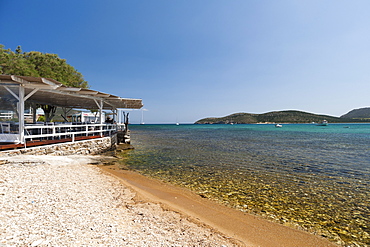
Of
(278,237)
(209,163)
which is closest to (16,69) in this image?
(209,163)

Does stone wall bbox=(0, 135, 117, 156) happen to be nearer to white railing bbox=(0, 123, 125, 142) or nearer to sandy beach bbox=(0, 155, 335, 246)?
white railing bbox=(0, 123, 125, 142)

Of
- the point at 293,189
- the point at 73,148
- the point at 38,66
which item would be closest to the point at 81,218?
the point at 293,189

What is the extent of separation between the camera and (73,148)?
1091 cm

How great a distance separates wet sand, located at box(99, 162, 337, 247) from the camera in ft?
12.2

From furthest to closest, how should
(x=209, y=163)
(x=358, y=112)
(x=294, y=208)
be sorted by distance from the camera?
(x=358, y=112)
(x=209, y=163)
(x=294, y=208)

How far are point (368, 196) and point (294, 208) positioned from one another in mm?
3187

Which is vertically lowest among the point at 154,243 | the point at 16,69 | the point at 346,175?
the point at 346,175

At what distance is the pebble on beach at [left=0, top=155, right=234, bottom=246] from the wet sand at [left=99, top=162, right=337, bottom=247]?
0.43 meters

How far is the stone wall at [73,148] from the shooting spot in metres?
8.46

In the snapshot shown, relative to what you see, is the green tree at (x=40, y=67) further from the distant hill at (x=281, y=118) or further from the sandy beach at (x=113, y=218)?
the distant hill at (x=281, y=118)

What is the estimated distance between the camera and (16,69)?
15383mm

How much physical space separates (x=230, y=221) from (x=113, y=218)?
104 inches

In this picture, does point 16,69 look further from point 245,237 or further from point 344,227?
point 344,227

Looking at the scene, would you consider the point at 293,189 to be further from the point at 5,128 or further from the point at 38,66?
the point at 38,66
